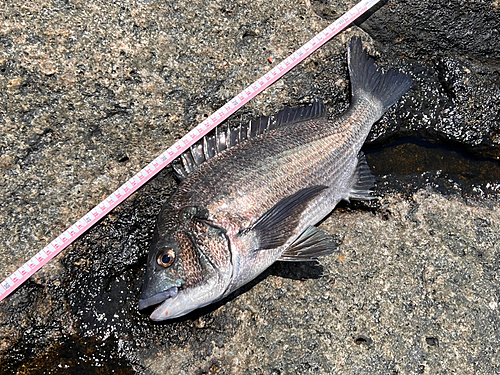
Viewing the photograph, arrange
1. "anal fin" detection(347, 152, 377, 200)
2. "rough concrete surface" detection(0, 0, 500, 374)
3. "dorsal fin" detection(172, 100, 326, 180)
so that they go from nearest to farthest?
1. "rough concrete surface" detection(0, 0, 500, 374)
2. "dorsal fin" detection(172, 100, 326, 180)
3. "anal fin" detection(347, 152, 377, 200)

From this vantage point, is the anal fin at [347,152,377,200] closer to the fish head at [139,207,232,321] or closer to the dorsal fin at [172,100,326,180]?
the dorsal fin at [172,100,326,180]

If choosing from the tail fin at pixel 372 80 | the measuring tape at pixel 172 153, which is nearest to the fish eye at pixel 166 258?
the measuring tape at pixel 172 153

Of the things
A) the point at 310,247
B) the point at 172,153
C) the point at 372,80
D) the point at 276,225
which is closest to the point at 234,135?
the point at 172,153

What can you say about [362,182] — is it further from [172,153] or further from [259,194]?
[172,153]

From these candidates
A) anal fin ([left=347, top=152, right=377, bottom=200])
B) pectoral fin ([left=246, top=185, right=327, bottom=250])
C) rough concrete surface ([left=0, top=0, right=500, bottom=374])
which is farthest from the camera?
anal fin ([left=347, top=152, right=377, bottom=200])

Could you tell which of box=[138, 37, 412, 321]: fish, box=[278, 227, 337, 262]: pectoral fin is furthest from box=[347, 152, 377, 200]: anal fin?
box=[278, 227, 337, 262]: pectoral fin

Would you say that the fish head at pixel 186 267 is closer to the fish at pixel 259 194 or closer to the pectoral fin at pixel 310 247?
the fish at pixel 259 194

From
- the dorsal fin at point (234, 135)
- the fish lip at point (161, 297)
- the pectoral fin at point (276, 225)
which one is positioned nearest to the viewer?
the fish lip at point (161, 297)
